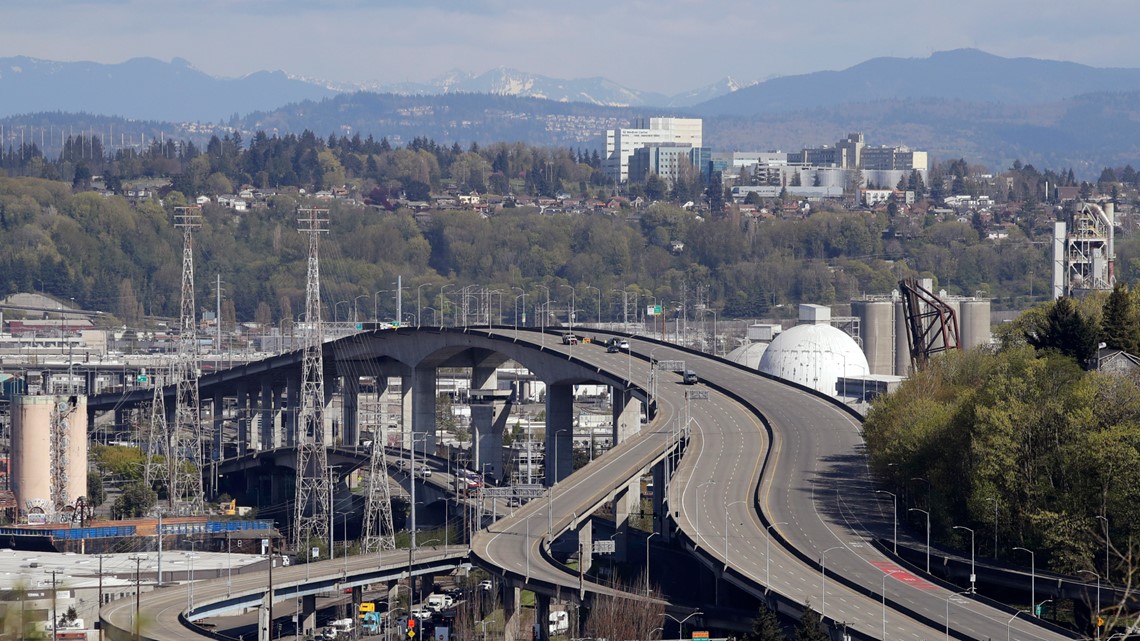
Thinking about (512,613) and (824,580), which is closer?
(824,580)

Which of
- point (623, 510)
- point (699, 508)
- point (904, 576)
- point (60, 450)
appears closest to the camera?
point (904, 576)

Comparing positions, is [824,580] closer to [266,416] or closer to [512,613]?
[512,613]

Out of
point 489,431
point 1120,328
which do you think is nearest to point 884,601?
point 1120,328

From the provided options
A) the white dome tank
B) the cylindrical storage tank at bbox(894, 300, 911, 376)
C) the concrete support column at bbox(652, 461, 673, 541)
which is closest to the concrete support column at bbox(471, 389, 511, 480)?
the white dome tank

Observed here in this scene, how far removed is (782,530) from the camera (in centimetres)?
6875

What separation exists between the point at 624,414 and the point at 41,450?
30.4 meters

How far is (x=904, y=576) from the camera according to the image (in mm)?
61188

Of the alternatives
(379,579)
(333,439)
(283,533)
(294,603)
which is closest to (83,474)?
(283,533)

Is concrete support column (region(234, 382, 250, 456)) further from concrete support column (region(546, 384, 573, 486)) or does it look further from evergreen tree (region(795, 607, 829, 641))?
evergreen tree (region(795, 607, 829, 641))

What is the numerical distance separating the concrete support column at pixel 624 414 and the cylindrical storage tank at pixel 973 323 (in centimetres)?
4446

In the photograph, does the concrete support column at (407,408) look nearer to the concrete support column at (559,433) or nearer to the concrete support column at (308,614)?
the concrete support column at (559,433)

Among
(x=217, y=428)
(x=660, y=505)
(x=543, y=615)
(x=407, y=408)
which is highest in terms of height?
(x=660, y=505)

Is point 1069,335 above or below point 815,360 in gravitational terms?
above

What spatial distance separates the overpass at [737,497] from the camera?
57094 millimetres
